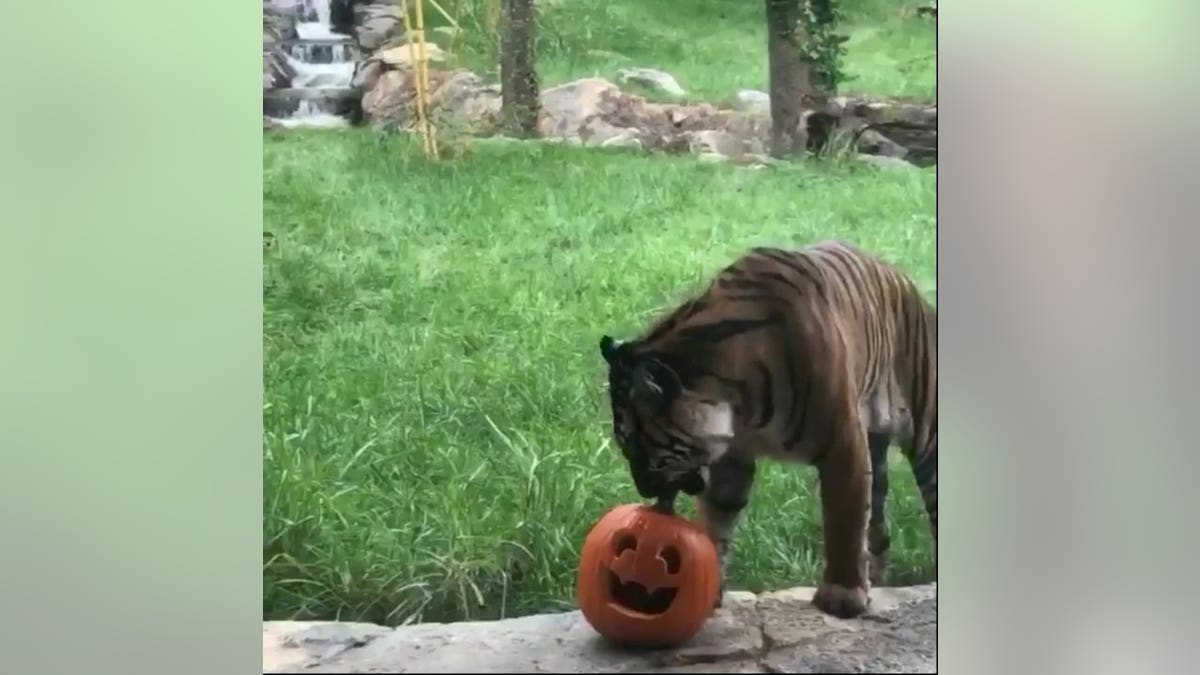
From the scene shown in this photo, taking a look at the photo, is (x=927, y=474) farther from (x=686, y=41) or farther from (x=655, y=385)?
(x=686, y=41)

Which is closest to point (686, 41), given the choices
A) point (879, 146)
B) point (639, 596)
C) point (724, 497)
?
point (879, 146)

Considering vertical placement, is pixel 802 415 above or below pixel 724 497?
above

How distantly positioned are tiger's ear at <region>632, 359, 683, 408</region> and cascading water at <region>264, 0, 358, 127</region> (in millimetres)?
533

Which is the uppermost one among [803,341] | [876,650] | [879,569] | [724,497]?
[803,341]

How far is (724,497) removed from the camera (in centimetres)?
159

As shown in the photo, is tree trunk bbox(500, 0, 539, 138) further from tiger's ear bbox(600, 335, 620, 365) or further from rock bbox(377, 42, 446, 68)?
tiger's ear bbox(600, 335, 620, 365)

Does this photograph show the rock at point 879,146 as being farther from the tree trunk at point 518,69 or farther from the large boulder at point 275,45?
the large boulder at point 275,45

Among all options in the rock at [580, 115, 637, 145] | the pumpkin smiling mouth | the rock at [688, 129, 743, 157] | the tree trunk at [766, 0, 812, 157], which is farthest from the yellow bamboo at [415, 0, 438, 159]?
the pumpkin smiling mouth

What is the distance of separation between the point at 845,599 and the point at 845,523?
0.11 metres

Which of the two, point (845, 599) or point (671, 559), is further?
point (845, 599)

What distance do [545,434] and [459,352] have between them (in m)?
0.16

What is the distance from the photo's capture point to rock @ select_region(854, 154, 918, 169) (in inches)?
62.7

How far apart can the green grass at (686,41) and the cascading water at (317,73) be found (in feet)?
0.45
